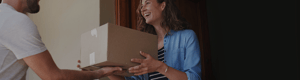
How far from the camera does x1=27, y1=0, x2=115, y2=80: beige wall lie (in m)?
1.99

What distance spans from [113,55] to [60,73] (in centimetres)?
22

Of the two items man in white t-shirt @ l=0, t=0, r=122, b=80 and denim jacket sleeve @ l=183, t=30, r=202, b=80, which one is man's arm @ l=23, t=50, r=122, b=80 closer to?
man in white t-shirt @ l=0, t=0, r=122, b=80

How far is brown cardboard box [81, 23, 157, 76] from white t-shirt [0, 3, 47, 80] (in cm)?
23

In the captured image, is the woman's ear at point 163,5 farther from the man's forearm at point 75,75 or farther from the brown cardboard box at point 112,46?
the man's forearm at point 75,75

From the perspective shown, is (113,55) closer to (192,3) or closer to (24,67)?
(24,67)

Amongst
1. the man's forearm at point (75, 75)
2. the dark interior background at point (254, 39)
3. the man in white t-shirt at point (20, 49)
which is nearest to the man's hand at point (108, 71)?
the man's forearm at point (75, 75)

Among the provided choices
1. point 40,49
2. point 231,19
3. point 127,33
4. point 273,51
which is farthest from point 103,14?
point 273,51

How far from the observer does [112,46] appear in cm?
105

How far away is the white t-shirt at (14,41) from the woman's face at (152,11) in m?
0.66

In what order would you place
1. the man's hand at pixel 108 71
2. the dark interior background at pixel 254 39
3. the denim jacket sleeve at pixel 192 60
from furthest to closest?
the dark interior background at pixel 254 39, the denim jacket sleeve at pixel 192 60, the man's hand at pixel 108 71

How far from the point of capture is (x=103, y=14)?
1969 millimetres

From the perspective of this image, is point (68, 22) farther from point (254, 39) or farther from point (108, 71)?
point (254, 39)

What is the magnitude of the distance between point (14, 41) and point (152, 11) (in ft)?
2.48

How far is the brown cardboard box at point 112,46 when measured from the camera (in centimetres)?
105
